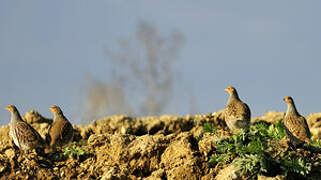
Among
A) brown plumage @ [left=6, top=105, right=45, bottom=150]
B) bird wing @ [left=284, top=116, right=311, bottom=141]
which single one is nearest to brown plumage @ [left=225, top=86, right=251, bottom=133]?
bird wing @ [left=284, top=116, right=311, bottom=141]

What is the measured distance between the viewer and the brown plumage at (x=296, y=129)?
31.6ft

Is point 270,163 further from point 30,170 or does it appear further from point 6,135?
point 6,135

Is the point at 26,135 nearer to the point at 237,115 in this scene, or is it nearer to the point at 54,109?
the point at 54,109

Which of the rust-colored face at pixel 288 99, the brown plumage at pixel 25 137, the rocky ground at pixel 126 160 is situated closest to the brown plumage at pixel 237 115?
the rust-colored face at pixel 288 99

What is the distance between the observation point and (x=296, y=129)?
9.78 m

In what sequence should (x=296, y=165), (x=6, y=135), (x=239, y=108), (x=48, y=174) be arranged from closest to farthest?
(x=296, y=165)
(x=48, y=174)
(x=239, y=108)
(x=6, y=135)

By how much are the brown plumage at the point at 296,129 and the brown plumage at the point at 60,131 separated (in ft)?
14.7

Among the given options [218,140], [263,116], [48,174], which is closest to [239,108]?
[218,140]

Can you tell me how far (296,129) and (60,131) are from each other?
474cm

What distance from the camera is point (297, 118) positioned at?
10.2 metres

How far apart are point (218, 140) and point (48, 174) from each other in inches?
120

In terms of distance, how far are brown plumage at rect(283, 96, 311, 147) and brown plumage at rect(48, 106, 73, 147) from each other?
447cm

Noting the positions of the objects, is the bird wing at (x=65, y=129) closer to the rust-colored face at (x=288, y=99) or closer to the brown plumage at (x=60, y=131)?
the brown plumage at (x=60, y=131)

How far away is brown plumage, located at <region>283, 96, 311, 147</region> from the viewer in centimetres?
964
